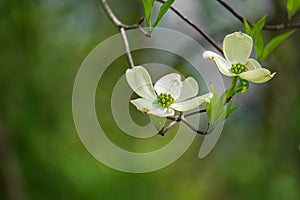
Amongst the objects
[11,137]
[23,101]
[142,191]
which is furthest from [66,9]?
[142,191]

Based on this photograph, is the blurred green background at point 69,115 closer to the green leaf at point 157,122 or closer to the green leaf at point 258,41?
the green leaf at point 258,41

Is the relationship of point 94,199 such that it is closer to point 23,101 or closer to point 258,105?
point 23,101

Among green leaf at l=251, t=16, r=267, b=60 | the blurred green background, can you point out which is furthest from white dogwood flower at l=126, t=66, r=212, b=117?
the blurred green background

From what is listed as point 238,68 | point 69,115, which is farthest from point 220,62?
point 69,115

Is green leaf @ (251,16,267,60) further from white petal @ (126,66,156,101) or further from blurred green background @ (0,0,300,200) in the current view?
blurred green background @ (0,0,300,200)

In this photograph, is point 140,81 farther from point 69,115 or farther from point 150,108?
point 69,115

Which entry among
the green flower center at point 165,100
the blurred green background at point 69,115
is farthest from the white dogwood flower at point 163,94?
the blurred green background at point 69,115
